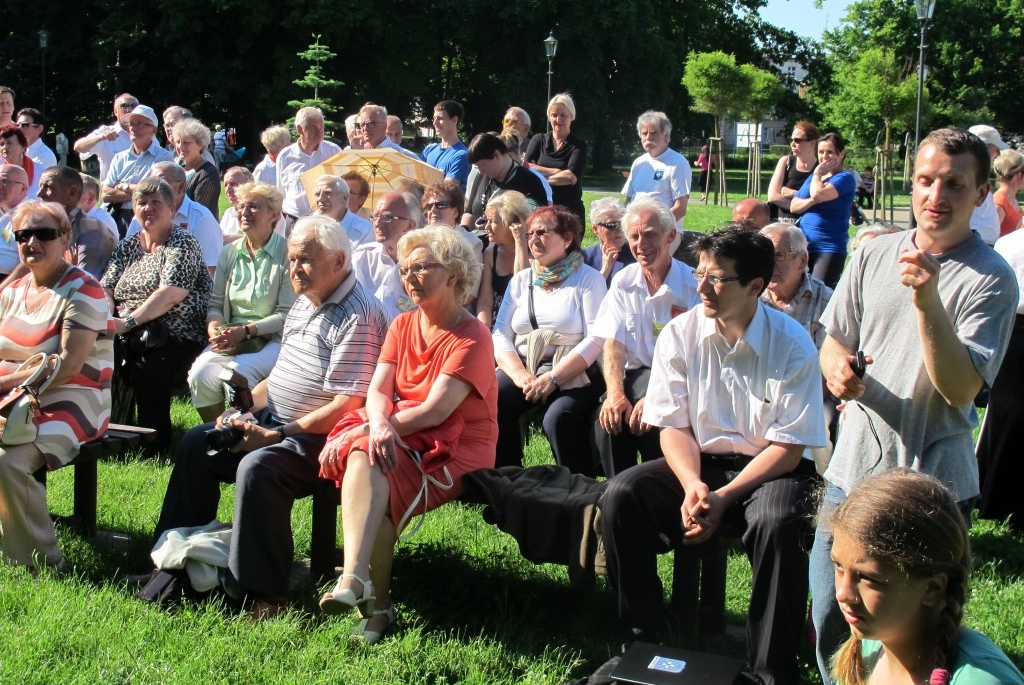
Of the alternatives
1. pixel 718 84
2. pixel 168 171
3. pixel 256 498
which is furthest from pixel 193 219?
pixel 718 84

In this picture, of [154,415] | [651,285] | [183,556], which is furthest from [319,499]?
[154,415]

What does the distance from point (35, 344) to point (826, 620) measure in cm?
365

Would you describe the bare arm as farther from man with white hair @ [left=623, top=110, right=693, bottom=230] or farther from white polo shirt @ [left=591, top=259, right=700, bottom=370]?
man with white hair @ [left=623, top=110, right=693, bottom=230]

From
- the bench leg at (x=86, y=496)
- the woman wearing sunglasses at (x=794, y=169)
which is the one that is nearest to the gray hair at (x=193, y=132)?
the bench leg at (x=86, y=496)

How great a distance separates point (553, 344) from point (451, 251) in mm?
1365

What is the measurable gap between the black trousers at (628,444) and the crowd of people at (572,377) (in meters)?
0.02

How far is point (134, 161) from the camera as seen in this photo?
32.0 ft

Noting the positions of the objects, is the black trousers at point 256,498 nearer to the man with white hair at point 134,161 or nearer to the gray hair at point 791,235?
the gray hair at point 791,235

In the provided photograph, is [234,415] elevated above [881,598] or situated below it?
below

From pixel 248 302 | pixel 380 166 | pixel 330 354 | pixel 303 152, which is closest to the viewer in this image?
pixel 330 354

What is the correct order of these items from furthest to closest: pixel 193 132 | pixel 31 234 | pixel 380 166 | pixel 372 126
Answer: pixel 372 126 → pixel 193 132 → pixel 380 166 → pixel 31 234

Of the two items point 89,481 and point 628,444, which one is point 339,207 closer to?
A: point 89,481

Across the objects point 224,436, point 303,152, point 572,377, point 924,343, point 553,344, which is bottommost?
point 224,436

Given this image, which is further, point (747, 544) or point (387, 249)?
point (387, 249)
